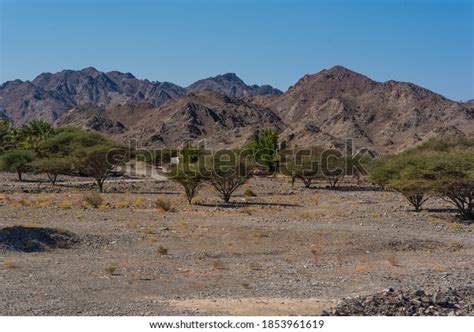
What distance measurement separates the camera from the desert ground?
14.2m

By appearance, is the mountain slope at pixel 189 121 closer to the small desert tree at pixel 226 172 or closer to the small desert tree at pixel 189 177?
the small desert tree at pixel 226 172

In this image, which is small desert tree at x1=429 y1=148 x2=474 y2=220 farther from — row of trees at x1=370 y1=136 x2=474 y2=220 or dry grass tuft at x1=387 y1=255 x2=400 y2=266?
dry grass tuft at x1=387 y1=255 x2=400 y2=266

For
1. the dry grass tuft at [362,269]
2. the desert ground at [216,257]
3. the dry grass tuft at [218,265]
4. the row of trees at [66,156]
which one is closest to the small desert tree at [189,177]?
the desert ground at [216,257]

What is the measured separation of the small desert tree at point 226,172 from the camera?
39594 mm

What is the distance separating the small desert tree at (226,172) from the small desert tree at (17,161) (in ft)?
66.7

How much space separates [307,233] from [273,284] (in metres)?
9.19

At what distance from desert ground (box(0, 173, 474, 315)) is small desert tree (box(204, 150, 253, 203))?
244cm

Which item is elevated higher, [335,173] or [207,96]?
[207,96]

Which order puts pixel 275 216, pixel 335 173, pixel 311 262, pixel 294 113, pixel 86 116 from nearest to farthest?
pixel 311 262, pixel 275 216, pixel 335 173, pixel 86 116, pixel 294 113

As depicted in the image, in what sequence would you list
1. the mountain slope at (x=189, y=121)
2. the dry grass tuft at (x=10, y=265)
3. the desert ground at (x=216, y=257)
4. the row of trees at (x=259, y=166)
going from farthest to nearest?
the mountain slope at (x=189, y=121) < the row of trees at (x=259, y=166) < the dry grass tuft at (x=10, y=265) < the desert ground at (x=216, y=257)

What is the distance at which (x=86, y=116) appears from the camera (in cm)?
16175

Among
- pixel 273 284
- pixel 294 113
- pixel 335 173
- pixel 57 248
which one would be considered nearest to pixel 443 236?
pixel 273 284

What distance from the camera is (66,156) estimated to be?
51.5 meters
